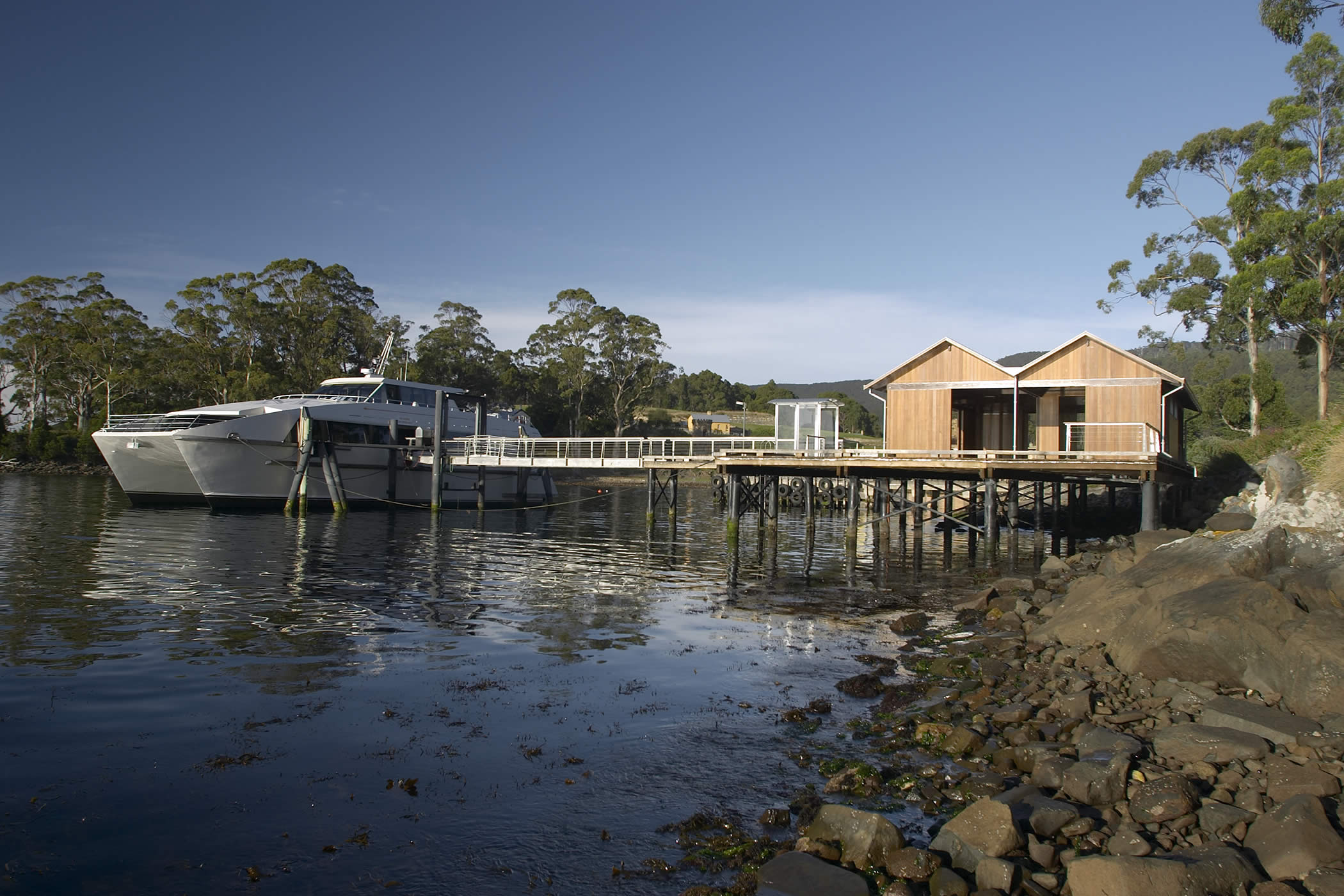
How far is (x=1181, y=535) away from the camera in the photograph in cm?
1869

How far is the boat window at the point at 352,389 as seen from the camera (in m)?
42.5

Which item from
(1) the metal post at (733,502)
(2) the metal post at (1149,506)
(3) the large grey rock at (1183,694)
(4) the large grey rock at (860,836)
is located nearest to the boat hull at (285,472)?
(1) the metal post at (733,502)

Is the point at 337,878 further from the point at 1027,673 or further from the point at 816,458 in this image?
the point at 816,458

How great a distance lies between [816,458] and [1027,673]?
14538 mm

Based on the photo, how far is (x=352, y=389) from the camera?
140 feet

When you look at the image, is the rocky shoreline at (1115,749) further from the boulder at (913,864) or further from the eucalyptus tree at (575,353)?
the eucalyptus tree at (575,353)

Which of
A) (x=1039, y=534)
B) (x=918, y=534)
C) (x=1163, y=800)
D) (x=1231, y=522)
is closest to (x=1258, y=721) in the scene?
(x=1163, y=800)

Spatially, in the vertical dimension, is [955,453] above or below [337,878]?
above

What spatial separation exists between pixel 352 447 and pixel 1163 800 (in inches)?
1522

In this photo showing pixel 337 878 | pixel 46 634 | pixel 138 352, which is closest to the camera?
pixel 337 878

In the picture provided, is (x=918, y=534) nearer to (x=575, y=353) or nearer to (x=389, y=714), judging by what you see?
(x=389, y=714)

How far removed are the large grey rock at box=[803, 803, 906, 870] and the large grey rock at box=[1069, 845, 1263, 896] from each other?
4.12 ft

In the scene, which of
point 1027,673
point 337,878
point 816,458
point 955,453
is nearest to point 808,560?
point 816,458

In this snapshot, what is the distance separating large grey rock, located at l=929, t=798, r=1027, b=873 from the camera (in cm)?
619
